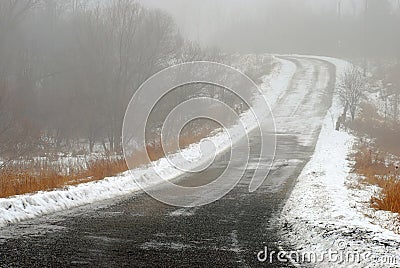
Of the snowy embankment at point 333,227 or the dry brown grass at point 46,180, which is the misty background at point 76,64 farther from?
the snowy embankment at point 333,227

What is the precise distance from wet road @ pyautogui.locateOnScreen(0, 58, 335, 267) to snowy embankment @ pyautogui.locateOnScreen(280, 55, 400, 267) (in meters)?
0.37

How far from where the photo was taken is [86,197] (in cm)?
1122

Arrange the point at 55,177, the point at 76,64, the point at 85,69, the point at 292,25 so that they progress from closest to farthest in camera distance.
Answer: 1. the point at 55,177
2. the point at 85,69
3. the point at 76,64
4. the point at 292,25

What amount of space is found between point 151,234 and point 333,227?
2916 millimetres

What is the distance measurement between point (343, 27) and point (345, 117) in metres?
66.6

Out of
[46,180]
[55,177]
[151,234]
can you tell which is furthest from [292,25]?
[151,234]

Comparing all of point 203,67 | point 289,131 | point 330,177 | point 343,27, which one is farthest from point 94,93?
point 343,27

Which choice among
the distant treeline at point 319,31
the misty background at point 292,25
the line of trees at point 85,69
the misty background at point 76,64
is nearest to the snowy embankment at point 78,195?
the misty background at point 76,64

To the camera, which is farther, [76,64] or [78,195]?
[76,64]

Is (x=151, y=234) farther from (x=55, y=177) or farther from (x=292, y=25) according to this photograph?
(x=292, y=25)

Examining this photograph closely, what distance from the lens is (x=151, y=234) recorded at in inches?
314

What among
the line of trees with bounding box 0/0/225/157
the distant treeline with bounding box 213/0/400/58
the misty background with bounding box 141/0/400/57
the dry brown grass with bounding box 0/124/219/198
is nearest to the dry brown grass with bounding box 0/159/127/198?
the dry brown grass with bounding box 0/124/219/198

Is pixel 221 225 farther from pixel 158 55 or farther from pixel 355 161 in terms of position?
pixel 158 55

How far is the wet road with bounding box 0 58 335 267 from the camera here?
6422mm
